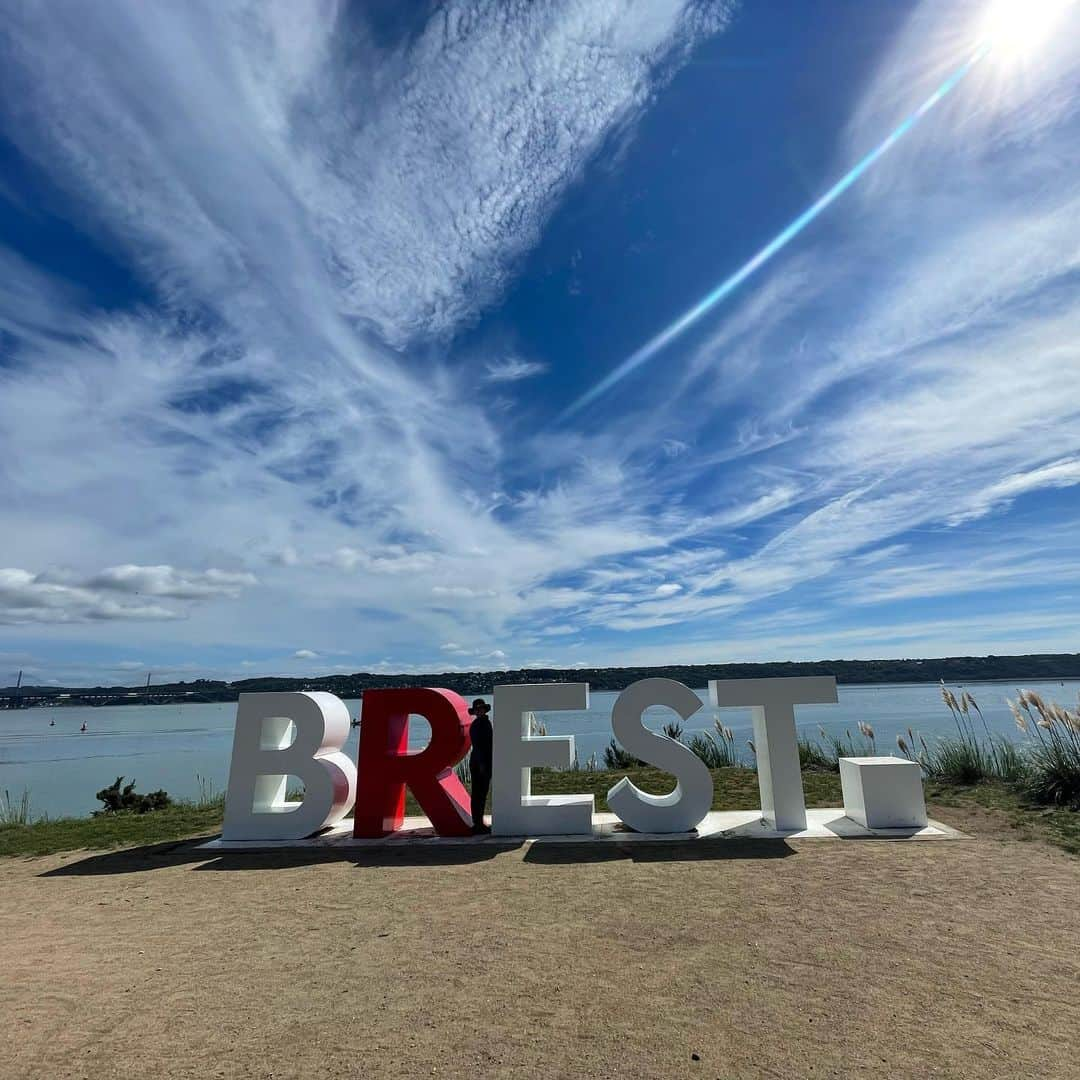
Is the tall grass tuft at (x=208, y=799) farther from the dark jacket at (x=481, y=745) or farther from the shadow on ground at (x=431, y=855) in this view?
the dark jacket at (x=481, y=745)

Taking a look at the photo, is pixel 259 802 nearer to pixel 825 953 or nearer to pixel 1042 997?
pixel 825 953

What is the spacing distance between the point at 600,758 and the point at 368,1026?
16.0 m

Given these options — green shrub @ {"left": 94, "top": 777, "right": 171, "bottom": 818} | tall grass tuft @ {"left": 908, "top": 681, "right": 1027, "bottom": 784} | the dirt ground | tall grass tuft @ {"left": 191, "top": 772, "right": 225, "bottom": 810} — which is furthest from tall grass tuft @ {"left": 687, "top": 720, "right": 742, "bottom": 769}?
green shrub @ {"left": 94, "top": 777, "right": 171, "bottom": 818}

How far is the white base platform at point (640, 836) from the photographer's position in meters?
7.73

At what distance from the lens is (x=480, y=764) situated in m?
8.66

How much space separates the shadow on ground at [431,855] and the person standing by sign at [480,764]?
57 cm

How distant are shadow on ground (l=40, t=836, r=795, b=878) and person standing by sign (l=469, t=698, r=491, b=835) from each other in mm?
567

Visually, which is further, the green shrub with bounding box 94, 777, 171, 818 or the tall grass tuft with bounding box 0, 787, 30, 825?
the green shrub with bounding box 94, 777, 171, 818

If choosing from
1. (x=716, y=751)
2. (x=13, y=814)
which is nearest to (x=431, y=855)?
(x=13, y=814)

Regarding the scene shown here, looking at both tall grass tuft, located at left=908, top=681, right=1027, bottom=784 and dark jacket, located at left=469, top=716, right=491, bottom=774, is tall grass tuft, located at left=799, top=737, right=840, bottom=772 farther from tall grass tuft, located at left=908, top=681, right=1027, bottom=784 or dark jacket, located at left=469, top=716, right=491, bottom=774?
dark jacket, located at left=469, top=716, right=491, bottom=774

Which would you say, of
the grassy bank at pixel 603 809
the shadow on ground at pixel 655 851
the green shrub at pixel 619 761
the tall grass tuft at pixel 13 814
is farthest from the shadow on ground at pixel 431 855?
the green shrub at pixel 619 761

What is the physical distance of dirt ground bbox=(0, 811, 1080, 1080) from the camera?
316cm

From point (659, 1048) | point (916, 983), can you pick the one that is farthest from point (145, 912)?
point (916, 983)

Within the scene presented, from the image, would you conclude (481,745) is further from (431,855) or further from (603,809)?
(603,809)
